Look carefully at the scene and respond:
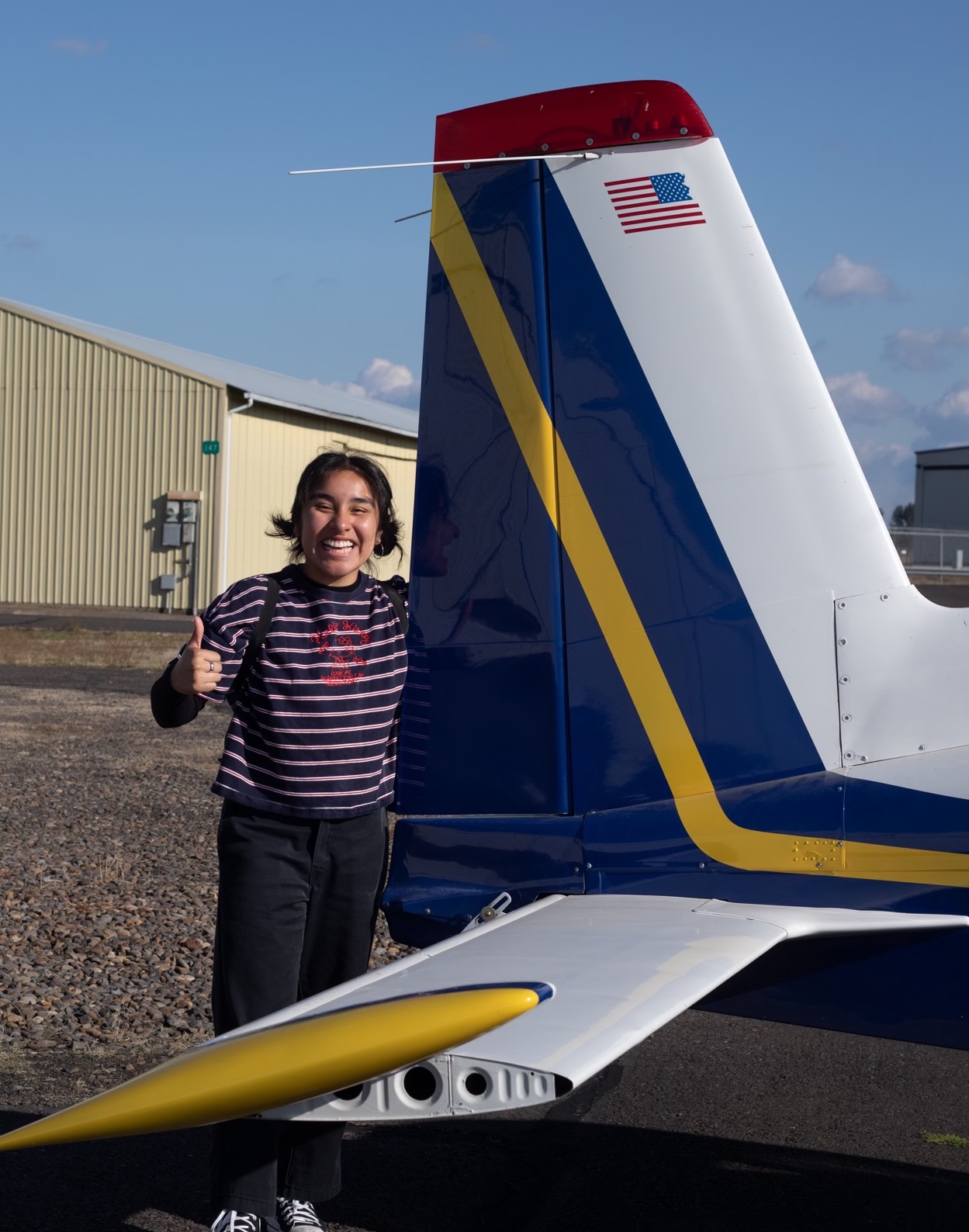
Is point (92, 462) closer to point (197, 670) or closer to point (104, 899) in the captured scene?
point (104, 899)

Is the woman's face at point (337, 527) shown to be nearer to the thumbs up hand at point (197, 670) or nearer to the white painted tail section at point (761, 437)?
the thumbs up hand at point (197, 670)

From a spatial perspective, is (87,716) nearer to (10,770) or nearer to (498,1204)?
(10,770)

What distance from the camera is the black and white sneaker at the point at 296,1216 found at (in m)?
2.51

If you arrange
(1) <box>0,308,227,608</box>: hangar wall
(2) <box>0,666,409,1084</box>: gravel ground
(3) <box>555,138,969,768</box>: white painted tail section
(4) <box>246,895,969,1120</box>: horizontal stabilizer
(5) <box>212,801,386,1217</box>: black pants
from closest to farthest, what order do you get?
(4) <box>246,895,969,1120</box>: horizontal stabilizer
(3) <box>555,138,969,768</box>: white painted tail section
(5) <box>212,801,386,1217</box>: black pants
(2) <box>0,666,409,1084</box>: gravel ground
(1) <box>0,308,227,608</box>: hangar wall

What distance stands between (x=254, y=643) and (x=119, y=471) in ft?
68.3

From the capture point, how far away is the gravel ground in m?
3.98

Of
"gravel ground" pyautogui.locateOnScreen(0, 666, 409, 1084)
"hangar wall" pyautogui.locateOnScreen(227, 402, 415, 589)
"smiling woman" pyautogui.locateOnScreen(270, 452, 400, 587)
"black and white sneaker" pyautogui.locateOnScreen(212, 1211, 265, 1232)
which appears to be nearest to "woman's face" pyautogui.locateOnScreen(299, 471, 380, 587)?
"smiling woman" pyautogui.locateOnScreen(270, 452, 400, 587)

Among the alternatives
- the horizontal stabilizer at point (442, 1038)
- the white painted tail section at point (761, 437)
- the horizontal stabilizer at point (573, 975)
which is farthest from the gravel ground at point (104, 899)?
the white painted tail section at point (761, 437)

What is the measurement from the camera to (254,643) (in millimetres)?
2492

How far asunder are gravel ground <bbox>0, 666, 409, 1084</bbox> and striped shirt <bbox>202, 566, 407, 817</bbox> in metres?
1.56

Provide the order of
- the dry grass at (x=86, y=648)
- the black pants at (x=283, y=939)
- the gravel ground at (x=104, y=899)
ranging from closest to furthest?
the black pants at (x=283, y=939), the gravel ground at (x=104, y=899), the dry grass at (x=86, y=648)

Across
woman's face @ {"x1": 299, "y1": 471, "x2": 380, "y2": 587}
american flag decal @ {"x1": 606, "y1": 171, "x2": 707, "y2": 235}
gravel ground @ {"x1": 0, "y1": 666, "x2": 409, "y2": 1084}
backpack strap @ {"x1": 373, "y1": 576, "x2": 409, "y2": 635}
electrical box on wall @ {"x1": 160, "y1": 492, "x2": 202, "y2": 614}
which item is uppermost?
electrical box on wall @ {"x1": 160, "y1": 492, "x2": 202, "y2": 614}

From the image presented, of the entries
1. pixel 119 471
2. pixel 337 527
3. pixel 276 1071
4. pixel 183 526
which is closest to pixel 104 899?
pixel 337 527

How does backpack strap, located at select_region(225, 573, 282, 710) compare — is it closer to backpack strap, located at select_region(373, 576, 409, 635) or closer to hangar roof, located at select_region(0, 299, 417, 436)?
backpack strap, located at select_region(373, 576, 409, 635)
